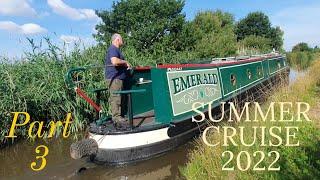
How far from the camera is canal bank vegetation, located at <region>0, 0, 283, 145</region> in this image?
9.14 metres

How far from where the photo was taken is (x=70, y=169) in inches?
281

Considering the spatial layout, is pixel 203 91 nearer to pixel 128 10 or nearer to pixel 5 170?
pixel 5 170

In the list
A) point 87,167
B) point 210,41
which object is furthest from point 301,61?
point 87,167

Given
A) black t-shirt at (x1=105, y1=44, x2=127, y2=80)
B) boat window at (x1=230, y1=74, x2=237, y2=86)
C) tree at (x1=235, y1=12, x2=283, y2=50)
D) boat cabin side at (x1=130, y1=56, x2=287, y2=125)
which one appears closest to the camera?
black t-shirt at (x1=105, y1=44, x2=127, y2=80)

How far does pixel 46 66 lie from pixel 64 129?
5.13 ft

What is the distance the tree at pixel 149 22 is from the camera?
18469 millimetres

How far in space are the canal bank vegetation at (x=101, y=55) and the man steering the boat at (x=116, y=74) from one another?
2.04m

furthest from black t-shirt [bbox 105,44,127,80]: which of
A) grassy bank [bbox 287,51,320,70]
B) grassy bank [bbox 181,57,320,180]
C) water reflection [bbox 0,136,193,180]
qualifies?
grassy bank [bbox 287,51,320,70]

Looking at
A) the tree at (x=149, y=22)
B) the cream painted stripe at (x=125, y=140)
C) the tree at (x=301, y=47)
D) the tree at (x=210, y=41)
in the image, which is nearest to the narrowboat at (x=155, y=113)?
the cream painted stripe at (x=125, y=140)

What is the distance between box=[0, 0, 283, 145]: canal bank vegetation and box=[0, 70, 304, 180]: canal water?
1.11m

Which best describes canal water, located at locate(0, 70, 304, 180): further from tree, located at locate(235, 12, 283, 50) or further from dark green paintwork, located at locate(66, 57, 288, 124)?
tree, located at locate(235, 12, 283, 50)

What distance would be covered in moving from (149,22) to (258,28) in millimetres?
36091

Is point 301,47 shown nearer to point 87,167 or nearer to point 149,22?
point 149,22

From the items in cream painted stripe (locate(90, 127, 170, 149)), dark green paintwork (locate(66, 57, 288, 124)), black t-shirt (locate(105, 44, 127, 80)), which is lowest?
cream painted stripe (locate(90, 127, 170, 149))
